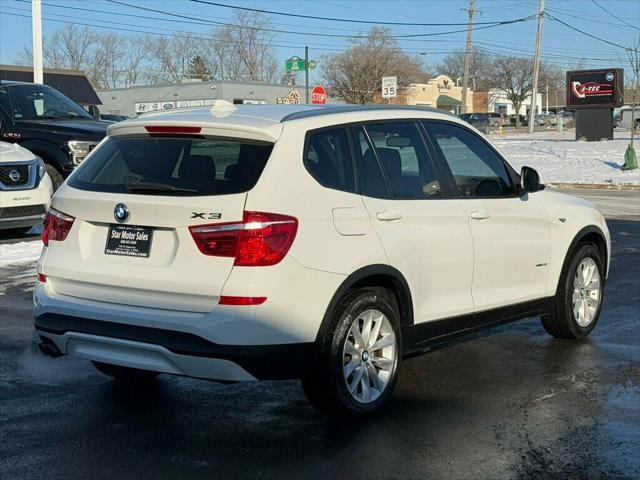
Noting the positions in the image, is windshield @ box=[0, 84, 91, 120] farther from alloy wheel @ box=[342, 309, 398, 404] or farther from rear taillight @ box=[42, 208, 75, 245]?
alloy wheel @ box=[342, 309, 398, 404]

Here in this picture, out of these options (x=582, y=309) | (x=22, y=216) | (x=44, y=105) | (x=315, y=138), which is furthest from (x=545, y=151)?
(x=315, y=138)

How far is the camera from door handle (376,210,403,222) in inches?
196

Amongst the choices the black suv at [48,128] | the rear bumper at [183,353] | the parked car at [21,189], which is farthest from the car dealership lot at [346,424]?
the black suv at [48,128]

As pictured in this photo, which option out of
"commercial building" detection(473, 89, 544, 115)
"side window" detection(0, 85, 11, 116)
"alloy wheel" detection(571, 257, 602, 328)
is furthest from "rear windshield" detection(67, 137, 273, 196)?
"commercial building" detection(473, 89, 544, 115)

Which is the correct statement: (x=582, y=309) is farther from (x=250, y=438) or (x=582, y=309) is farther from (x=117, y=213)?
(x=117, y=213)

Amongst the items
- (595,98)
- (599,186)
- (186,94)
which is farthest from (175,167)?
(186,94)

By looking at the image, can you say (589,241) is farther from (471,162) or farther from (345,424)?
(345,424)

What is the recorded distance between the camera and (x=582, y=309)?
699 centimetres

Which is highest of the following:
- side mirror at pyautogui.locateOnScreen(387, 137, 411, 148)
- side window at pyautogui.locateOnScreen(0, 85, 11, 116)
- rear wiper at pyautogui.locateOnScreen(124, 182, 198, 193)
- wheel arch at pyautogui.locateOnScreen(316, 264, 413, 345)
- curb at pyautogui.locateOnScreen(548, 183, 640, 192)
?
side window at pyautogui.locateOnScreen(0, 85, 11, 116)

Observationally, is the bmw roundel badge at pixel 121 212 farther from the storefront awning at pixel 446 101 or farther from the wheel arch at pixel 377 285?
the storefront awning at pixel 446 101

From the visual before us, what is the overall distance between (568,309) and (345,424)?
2606mm

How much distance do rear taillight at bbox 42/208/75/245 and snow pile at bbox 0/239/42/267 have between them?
6.13 metres

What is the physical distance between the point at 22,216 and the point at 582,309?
7.85m

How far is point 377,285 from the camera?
5070mm
